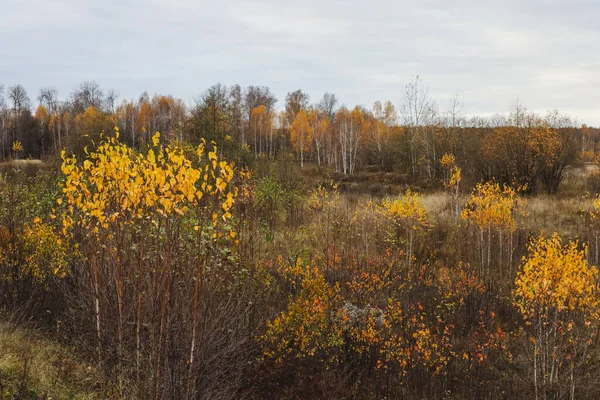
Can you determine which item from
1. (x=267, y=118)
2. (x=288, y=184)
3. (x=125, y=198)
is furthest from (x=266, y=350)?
(x=267, y=118)

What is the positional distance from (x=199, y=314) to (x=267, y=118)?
54.8m

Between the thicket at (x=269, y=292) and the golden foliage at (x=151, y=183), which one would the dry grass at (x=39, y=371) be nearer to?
the thicket at (x=269, y=292)

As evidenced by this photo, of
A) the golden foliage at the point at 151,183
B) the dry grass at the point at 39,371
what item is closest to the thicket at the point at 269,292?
the golden foliage at the point at 151,183

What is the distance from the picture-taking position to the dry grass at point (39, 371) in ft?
16.0

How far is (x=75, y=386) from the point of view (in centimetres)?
542

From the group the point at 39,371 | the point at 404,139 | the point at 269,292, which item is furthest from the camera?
the point at 404,139

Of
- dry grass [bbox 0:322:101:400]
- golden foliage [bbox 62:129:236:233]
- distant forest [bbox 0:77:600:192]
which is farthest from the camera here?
distant forest [bbox 0:77:600:192]

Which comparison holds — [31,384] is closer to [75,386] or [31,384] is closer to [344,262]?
[75,386]

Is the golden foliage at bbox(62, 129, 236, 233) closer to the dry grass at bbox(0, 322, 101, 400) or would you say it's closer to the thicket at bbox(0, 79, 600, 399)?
the thicket at bbox(0, 79, 600, 399)

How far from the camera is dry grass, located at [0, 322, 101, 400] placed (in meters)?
4.88

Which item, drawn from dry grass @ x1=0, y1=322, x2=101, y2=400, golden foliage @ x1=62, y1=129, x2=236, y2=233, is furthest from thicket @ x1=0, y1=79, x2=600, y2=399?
dry grass @ x1=0, y1=322, x2=101, y2=400

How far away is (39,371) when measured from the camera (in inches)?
207

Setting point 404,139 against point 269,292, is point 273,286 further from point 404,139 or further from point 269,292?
point 404,139

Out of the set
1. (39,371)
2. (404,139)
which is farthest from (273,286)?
(404,139)
